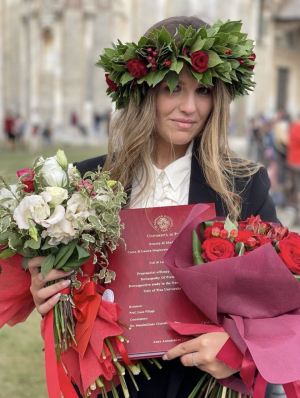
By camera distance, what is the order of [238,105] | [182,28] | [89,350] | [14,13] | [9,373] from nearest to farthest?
[89,350]
[182,28]
[9,373]
[14,13]
[238,105]

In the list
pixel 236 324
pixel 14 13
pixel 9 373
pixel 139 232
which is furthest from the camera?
pixel 14 13

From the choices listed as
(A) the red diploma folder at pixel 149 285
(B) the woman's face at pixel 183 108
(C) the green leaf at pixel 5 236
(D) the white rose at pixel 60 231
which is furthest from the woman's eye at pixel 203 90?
(C) the green leaf at pixel 5 236

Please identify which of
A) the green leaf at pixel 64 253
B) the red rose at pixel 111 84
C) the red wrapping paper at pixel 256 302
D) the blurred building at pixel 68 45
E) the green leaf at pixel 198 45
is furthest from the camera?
the blurred building at pixel 68 45

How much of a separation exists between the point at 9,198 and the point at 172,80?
2.75 feet

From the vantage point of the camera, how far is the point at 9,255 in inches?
77.7

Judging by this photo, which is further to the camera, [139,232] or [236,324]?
[139,232]

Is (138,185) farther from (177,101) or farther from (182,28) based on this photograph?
(182,28)

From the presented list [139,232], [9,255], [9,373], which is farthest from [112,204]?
[9,373]

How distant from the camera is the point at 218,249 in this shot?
6.23ft

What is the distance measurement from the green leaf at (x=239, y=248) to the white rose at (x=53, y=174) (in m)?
0.63

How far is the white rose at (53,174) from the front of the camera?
1.92 metres

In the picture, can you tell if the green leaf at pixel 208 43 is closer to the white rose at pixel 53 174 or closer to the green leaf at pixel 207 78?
the green leaf at pixel 207 78

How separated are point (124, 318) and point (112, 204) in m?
0.42

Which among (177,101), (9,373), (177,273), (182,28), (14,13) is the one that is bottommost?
(9,373)
